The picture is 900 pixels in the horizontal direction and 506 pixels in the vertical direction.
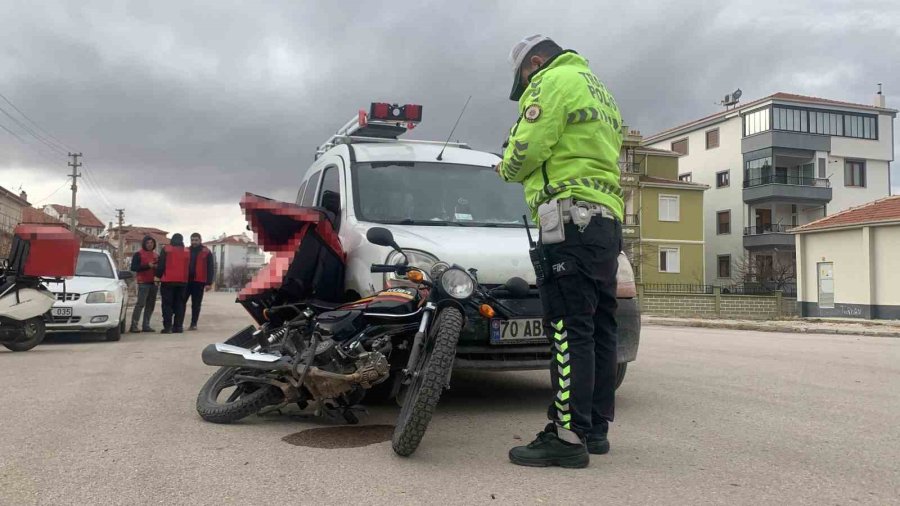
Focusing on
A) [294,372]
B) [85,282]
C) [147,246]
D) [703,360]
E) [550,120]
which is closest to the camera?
[550,120]

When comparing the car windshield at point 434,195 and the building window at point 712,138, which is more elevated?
the building window at point 712,138

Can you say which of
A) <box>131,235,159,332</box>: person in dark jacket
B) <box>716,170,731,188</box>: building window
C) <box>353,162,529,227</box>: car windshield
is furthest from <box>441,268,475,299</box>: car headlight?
<box>716,170,731,188</box>: building window

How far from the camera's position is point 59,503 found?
9.84 feet

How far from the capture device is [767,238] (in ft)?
156

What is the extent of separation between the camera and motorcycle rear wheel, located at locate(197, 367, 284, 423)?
4465 mm

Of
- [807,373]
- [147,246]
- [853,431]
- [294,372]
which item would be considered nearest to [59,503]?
[294,372]

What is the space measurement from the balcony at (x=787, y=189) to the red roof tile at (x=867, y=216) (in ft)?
61.2

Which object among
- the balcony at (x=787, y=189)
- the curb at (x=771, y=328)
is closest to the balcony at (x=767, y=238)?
the balcony at (x=787, y=189)

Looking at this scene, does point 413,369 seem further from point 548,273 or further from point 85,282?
point 85,282

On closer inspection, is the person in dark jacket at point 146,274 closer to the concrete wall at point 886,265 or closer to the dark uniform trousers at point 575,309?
the dark uniform trousers at point 575,309

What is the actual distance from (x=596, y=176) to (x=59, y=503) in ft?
9.38

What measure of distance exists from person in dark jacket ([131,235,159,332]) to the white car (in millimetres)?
1278

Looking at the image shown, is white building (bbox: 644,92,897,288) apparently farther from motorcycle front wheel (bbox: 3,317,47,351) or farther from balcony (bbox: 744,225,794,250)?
motorcycle front wheel (bbox: 3,317,47,351)

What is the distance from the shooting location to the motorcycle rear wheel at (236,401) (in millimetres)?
4465
